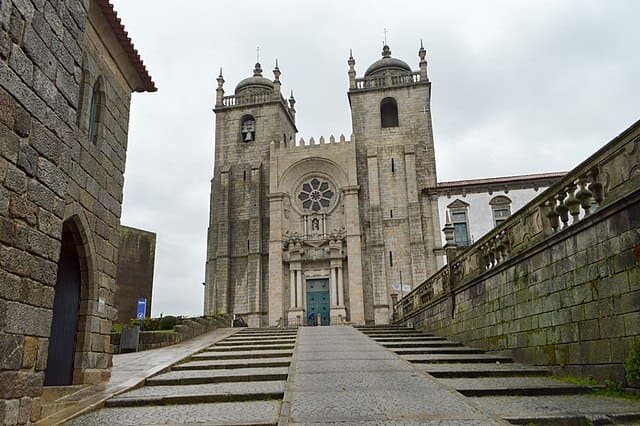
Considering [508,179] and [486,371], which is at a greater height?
[508,179]

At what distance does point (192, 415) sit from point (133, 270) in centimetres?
1688

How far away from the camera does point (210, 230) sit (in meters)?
31.2

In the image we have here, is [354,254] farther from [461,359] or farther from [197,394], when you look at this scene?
[197,394]

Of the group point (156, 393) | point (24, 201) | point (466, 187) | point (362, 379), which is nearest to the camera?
point (24, 201)

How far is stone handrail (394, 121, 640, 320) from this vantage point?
6.25m

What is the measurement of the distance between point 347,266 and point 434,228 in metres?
5.19

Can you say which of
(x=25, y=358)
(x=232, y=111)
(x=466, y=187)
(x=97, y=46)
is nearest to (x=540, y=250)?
(x=25, y=358)

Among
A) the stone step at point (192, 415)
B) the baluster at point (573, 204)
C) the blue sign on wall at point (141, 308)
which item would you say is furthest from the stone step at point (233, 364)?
the blue sign on wall at point (141, 308)

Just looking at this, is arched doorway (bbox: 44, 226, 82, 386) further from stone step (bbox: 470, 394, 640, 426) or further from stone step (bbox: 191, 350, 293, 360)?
stone step (bbox: 470, 394, 640, 426)

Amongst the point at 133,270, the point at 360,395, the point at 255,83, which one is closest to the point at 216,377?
the point at 360,395

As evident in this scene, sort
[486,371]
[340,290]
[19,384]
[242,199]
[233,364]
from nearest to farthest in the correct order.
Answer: [19,384] < [486,371] < [233,364] < [340,290] < [242,199]

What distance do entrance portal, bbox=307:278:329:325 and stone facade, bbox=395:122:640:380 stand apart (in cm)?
1789

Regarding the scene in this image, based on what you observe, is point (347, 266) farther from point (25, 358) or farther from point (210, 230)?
point (25, 358)

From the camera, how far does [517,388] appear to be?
640cm
